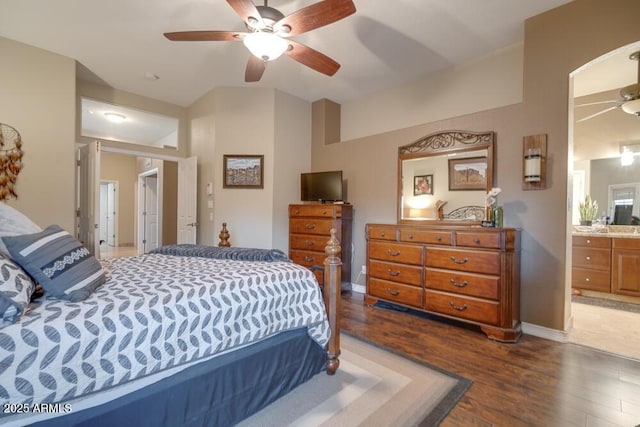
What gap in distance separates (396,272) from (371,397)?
1.60 metres

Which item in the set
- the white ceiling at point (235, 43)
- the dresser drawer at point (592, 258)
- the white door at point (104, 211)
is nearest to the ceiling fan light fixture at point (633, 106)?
the white ceiling at point (235, 43)

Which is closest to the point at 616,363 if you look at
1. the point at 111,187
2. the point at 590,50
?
the point at 590,50

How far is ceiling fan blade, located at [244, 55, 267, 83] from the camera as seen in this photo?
8.07 ft

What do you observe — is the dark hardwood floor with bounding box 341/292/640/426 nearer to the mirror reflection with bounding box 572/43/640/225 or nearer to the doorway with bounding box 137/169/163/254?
the mirror reflection with bounding box 572/43/640/225

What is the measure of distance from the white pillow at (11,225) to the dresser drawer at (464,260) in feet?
9.80

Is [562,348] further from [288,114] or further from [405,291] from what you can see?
[288,114]

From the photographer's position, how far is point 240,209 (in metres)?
4.17

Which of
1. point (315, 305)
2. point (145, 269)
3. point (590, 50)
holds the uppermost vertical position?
point (590, 50)

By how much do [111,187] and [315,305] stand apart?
8.69m

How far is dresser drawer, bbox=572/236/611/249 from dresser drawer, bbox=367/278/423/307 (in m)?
2.68

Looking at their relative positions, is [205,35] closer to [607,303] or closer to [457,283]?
[457,283]

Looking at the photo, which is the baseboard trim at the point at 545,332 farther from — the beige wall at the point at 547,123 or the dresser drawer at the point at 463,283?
the dresser drawer at the point at 463,283

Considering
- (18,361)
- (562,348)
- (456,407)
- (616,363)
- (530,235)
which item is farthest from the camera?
(530,235)

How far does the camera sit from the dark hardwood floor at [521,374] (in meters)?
1.53
